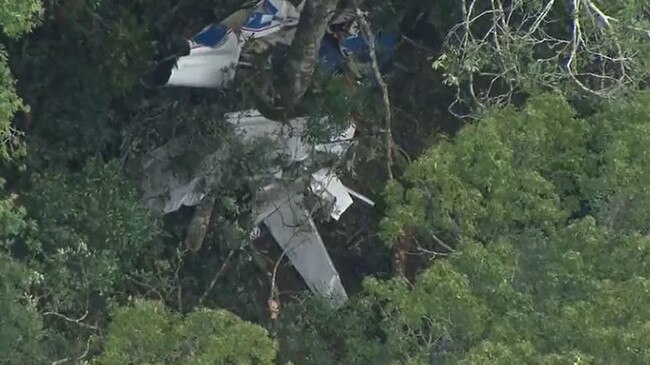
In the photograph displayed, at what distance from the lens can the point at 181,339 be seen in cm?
605

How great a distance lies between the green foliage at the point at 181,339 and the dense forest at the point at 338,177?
1cm

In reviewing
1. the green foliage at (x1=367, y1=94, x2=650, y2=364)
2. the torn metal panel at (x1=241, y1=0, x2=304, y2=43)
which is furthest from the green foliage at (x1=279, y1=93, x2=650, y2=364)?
the torn metal panel at (x1=241, y1=0, x2=304, y2=43)

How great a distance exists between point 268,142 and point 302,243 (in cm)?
98

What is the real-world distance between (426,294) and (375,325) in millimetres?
1580

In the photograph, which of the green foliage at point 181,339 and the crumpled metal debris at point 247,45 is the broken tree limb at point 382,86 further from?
the green foliage at point 181,339

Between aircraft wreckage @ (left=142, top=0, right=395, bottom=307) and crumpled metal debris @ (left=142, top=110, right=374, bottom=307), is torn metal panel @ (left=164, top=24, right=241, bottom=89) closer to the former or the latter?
aircraft wreckage @ (left=142, top=0, right=395, bottom=307)

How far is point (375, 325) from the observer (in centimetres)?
761

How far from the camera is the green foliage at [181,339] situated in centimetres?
593

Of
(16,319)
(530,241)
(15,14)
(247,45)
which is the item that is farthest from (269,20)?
(15,14)

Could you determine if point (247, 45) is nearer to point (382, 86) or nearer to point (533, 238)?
point (382, 86)

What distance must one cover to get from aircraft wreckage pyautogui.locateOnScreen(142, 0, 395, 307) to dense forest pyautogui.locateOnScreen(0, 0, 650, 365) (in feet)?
0.07

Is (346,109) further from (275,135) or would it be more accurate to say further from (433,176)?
(433,176)

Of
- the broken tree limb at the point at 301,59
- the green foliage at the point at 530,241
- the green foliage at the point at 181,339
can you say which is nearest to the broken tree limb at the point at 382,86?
the broken tree limb at the point at 301,59

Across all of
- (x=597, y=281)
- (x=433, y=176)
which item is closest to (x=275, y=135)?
(x=433, y=176)
